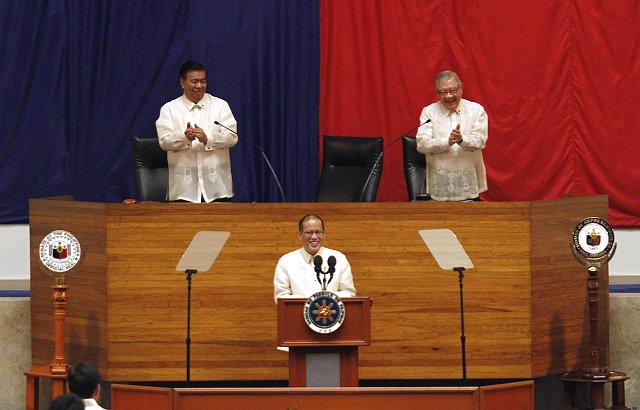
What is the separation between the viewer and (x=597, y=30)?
12.6 metres

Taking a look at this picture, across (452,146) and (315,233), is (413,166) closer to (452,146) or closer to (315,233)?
(452,146)

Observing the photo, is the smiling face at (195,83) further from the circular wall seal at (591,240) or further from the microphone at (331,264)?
the circular wall seal at (591,240)

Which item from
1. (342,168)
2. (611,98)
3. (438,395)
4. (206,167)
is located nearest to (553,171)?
(611,98)

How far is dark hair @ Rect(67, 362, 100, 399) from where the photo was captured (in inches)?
272

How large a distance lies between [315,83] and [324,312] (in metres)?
4.04

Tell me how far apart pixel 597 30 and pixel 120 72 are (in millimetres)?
3868

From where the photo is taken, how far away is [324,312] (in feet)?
29.5

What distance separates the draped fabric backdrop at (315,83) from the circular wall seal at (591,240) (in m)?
2.26

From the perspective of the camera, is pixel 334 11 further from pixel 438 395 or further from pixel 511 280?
pixel 438 395

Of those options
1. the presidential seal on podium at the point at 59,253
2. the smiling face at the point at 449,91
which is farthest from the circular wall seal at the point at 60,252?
the smiling face at the point at 449,91

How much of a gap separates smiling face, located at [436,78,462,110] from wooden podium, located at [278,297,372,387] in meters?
2.13

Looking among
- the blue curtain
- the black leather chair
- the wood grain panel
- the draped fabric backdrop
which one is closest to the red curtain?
the draped fabric backdrop

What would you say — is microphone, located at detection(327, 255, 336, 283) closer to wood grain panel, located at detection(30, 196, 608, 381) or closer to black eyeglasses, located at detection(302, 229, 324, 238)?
black eyeglasses, located at detection(302, 229, 324, 238)

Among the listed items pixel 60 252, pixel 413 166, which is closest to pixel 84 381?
pixel 60 252
